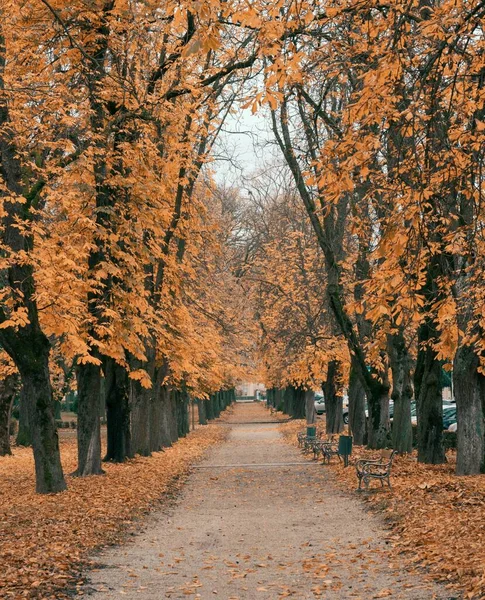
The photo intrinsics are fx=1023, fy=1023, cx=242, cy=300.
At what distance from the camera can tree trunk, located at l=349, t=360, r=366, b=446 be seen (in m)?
34.5

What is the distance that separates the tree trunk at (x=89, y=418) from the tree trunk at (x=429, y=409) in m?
7.44

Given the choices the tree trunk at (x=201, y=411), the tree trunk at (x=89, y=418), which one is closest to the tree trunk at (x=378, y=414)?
the tree trunk at (x=89, y=418)

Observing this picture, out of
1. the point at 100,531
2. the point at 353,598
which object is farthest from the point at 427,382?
the point at 353,598

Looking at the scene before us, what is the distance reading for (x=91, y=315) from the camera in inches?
846

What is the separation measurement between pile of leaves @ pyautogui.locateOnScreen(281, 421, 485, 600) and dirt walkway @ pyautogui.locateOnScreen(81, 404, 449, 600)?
0.95 feet

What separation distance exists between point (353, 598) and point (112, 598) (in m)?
2.29

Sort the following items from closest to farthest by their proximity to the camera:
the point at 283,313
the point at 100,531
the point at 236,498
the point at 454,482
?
the point at 100,531 → the point at 454,482 → the point at 236,498 → the point at 283,313

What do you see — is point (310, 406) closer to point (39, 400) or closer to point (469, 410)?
point (469, 410)

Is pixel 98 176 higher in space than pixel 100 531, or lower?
higher

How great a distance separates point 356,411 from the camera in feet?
118

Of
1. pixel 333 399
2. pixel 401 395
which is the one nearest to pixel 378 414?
Result: pixel 401 395

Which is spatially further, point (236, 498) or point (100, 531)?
point (236, 498)

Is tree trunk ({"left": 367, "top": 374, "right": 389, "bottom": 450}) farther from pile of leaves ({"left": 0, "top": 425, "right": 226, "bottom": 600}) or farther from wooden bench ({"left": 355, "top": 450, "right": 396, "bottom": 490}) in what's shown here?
wooden bench ({"left": 355, "top": 450, "right": 396, "bottom": 490})

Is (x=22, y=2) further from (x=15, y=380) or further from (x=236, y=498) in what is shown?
(x=15, y=380)
